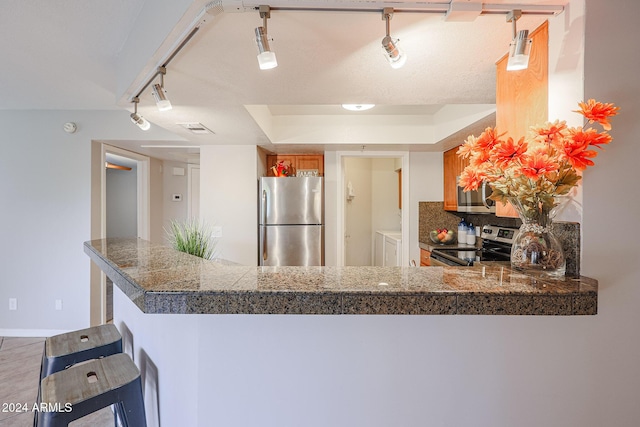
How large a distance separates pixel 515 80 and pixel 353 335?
119 cm

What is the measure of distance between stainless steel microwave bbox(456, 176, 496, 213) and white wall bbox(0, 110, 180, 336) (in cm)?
354

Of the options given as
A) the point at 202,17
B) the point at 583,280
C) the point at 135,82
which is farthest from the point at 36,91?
the point at 583,280

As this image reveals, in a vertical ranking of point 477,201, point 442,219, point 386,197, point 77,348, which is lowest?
point 77,348

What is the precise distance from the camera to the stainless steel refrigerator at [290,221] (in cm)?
316

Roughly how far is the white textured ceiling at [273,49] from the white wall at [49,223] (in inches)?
27.1

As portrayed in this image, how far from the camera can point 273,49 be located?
1.22 m

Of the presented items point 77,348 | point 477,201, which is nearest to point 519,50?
point 477,201

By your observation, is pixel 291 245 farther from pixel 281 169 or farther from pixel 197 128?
pixel 197 128

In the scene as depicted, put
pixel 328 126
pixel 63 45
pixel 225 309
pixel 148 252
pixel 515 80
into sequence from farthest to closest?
pixel 328 126 → pixel 63 45 → pixel 148 252 → pixel 515 80 → pixel 225 309

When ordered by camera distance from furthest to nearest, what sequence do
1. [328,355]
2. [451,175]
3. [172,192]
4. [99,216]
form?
[172,192]
[451,175]
[99,216]
[328,355]

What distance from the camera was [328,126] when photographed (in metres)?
3.10

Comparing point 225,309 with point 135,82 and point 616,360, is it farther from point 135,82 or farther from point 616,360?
point 135,82

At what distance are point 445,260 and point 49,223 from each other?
3925 mm

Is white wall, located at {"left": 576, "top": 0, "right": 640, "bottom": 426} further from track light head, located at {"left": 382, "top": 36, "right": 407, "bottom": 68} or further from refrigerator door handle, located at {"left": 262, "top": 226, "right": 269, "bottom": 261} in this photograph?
refrigerator door handle, located at {"left": 262, "top": 226, "right": 269, "bottom": 261}
